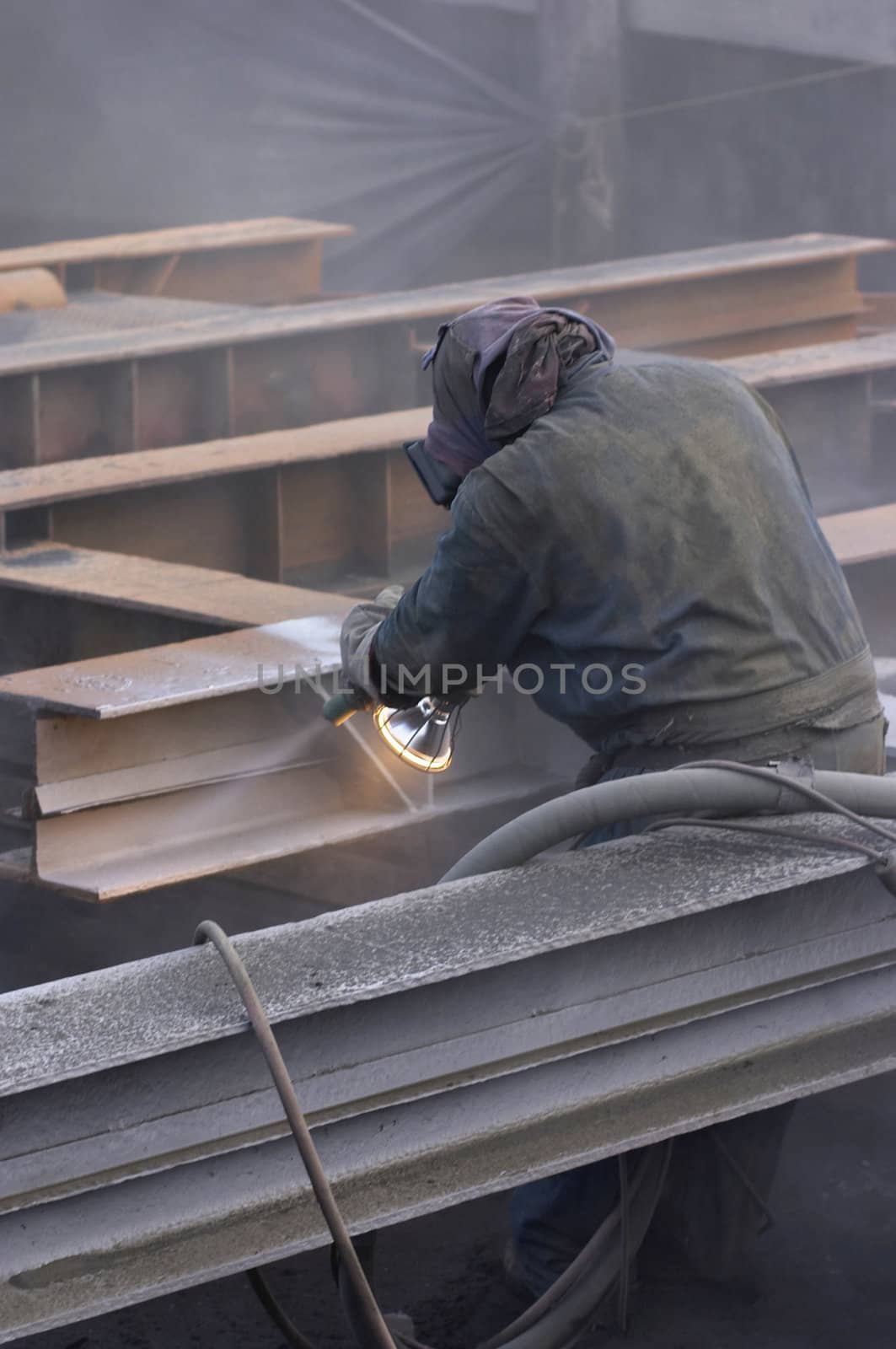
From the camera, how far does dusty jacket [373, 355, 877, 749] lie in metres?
2.41

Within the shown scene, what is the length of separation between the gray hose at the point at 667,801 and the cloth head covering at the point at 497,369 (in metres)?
0.65

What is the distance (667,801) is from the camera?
84.0 inches

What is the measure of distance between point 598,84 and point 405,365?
5.82 m

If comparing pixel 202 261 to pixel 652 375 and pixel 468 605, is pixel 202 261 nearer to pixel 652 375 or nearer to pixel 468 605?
pixel 652 375

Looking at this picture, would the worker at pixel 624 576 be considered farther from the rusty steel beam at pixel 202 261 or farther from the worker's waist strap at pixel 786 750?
the rusty steel beam at pixel 202 261

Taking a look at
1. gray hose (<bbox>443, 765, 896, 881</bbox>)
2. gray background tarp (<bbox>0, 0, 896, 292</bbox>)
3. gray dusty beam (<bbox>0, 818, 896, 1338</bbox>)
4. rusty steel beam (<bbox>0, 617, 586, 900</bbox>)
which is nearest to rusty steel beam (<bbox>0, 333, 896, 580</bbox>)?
rusty steel beam (<bbox>0, 617, 586, 900</bbox>)

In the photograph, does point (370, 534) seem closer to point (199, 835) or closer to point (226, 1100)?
point (199, 835)

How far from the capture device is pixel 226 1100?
1.82 m

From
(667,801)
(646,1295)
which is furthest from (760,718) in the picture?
(646,1295)

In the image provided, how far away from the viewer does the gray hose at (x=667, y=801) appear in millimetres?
2119

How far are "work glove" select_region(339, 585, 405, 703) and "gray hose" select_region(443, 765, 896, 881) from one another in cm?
47

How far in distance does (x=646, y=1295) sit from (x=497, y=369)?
1562 mm

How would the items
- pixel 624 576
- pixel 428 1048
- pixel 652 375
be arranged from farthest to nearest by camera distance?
pixel 652 375, pixel 624 576, pixel 428 1048

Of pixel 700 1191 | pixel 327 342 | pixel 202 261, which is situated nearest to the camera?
pixel 700 1191
